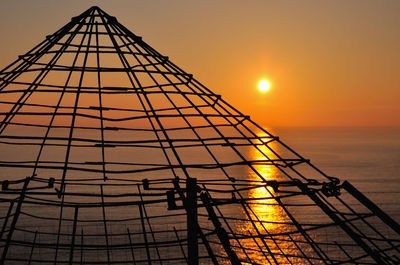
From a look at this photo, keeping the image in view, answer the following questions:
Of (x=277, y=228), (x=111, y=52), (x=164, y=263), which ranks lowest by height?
(x=111, y=52)

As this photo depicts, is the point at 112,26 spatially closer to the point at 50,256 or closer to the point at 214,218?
the point at 214,218

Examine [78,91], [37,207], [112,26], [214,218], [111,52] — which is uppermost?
[37,207]

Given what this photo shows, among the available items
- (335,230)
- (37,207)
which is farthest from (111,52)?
(37,207)

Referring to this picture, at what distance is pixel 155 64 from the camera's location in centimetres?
487

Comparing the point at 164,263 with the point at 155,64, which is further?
the point at 164,263

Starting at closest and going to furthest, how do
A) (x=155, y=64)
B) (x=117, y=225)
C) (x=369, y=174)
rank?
(x=155, y=64) → (x=117, y=225) → (x=369, y=174)

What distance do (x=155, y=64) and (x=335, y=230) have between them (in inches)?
925

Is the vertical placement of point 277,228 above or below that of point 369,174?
below

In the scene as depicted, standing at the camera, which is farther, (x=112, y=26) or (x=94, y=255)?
(x=94, y=255)

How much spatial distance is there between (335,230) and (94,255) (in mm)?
12112

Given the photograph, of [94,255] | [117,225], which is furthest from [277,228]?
[94,255]

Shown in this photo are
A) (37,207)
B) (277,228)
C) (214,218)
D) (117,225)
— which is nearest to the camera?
(214,218)

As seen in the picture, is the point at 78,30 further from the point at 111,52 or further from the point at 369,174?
the point at 369,174

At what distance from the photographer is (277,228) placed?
2902 centimetres
